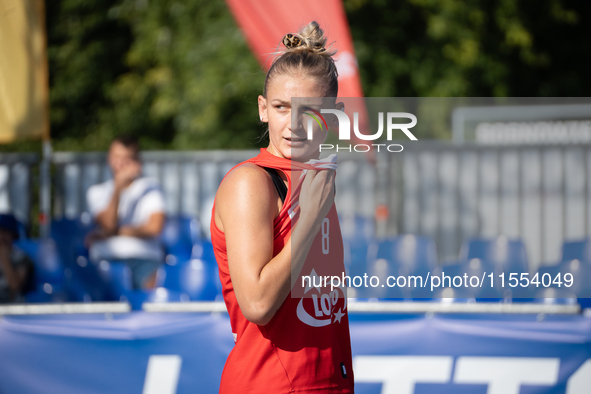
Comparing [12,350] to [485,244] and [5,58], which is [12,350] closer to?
[5,58]

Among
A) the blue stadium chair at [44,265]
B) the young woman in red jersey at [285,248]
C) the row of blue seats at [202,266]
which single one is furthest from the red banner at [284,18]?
the young woman in red jersey at [285,248]

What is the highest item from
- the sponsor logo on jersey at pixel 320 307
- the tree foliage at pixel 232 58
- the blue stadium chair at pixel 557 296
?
the tree foliage at pixel 232 58

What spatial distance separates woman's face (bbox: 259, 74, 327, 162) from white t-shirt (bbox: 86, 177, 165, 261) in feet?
12.3

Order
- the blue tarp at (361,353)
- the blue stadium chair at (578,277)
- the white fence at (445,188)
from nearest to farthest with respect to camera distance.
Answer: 1. the blue tarp at (361,353)
2. the blue stadium chair at (578,277)
3. the white fence at (445,188)

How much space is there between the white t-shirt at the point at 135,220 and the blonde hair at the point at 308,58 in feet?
12.5

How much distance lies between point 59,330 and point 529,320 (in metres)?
2.47

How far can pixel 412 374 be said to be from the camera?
2.93m

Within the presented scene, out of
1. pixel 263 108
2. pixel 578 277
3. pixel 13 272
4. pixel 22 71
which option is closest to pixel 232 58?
pixel 22 71

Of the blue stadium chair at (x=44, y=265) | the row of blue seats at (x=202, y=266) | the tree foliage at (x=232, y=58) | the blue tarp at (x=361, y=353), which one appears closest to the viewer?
the blue tarp at (x=361, y=353)

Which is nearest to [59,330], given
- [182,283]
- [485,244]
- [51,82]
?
[182,283]

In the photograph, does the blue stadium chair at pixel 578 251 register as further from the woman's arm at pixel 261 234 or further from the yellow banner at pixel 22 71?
the yellow banner at pixel 22 71

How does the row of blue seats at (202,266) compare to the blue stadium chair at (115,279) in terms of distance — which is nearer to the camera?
the row of blue seats at (202,266)

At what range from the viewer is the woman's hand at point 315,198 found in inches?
56.7

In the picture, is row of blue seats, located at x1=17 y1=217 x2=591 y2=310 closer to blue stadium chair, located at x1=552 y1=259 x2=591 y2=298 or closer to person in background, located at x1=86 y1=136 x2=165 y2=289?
blue stadium chair, located at x1=552 y1=259 x2=591 y2=298
